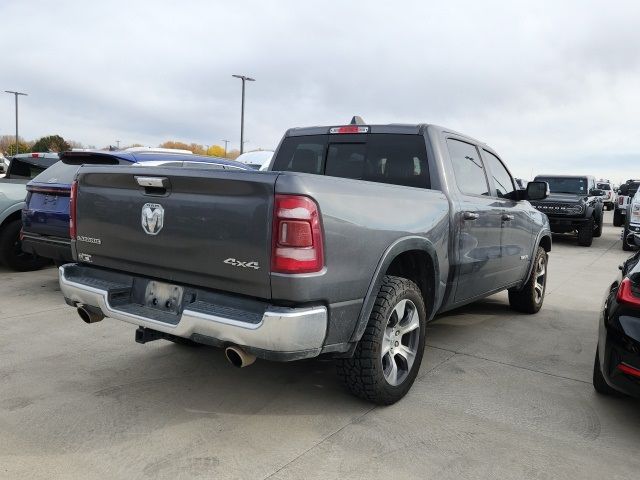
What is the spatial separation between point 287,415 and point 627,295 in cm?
209

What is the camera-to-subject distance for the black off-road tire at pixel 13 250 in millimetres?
7270

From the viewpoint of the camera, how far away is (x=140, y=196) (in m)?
3.08

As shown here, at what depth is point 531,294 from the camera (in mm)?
5773

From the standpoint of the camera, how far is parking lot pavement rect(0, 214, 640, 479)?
8.75 feet

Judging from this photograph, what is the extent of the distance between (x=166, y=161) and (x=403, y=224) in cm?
374

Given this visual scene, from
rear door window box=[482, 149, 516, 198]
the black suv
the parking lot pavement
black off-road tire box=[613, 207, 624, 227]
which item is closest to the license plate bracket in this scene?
the parking lot pavement

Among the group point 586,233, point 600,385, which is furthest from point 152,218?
point 586,233

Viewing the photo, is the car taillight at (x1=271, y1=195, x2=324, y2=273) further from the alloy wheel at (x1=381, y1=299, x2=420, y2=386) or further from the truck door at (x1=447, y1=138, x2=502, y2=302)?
the truck door at (x1=447, y1=138, x2=502, y2=302)

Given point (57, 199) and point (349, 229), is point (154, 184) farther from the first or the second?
point (57, 199)

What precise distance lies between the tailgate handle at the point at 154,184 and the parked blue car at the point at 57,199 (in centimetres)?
288

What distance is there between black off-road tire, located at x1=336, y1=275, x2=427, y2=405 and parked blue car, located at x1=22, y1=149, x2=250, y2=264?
3.65 metres

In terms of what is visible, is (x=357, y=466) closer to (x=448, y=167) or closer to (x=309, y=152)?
(x=448, y=167)

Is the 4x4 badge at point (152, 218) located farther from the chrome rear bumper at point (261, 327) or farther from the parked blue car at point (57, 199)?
the parked blue car at point (57, 199)

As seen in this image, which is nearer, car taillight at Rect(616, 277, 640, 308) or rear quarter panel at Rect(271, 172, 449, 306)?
rear quarter panel at Rect(271, 172, 449, 306)
